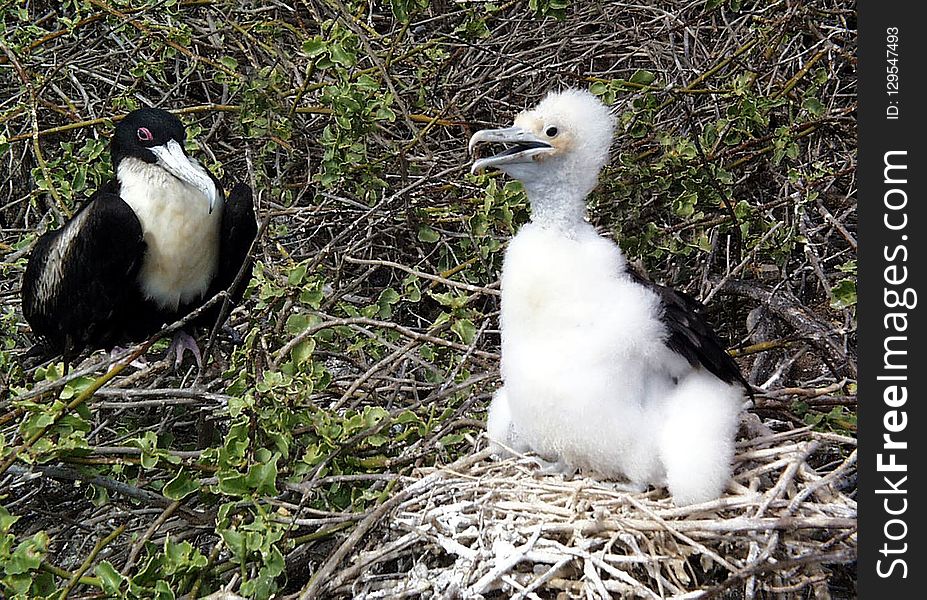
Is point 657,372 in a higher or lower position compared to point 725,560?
higher

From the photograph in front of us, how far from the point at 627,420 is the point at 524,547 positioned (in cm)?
35

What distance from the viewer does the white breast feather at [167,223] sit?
278 cm

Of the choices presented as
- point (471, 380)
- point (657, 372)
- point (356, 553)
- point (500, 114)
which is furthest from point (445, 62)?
point (356, 553)

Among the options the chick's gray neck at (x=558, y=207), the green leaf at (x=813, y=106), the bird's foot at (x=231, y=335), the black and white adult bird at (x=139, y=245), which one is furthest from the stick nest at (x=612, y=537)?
the black and white adult bird at (x=139, y=245)

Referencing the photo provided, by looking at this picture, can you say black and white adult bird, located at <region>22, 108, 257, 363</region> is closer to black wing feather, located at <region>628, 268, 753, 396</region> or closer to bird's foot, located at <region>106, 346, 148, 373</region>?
bird's foot, located at <region>106, 346, 148, 373</region>

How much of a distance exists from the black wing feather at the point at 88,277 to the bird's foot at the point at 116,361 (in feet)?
0.50

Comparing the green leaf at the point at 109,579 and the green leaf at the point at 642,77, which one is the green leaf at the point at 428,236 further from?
the green leaf at the point at 109,579

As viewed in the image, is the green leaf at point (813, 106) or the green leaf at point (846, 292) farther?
the green leaf at point (813, 106)

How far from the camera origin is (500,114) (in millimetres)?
3115

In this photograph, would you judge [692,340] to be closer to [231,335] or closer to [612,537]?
[612,537]

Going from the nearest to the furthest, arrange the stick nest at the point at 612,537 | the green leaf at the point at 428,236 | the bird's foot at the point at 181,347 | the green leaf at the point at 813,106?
the stick nest at the point at 612,537 → the green leaf at the point at 813,106 → the green leaf at the point at 428,236 → the bird's foot at the point at 181,347

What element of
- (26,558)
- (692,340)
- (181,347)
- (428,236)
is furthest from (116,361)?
(692,340)

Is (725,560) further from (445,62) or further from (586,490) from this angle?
(445,62)

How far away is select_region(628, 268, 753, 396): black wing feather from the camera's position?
6.39ft
